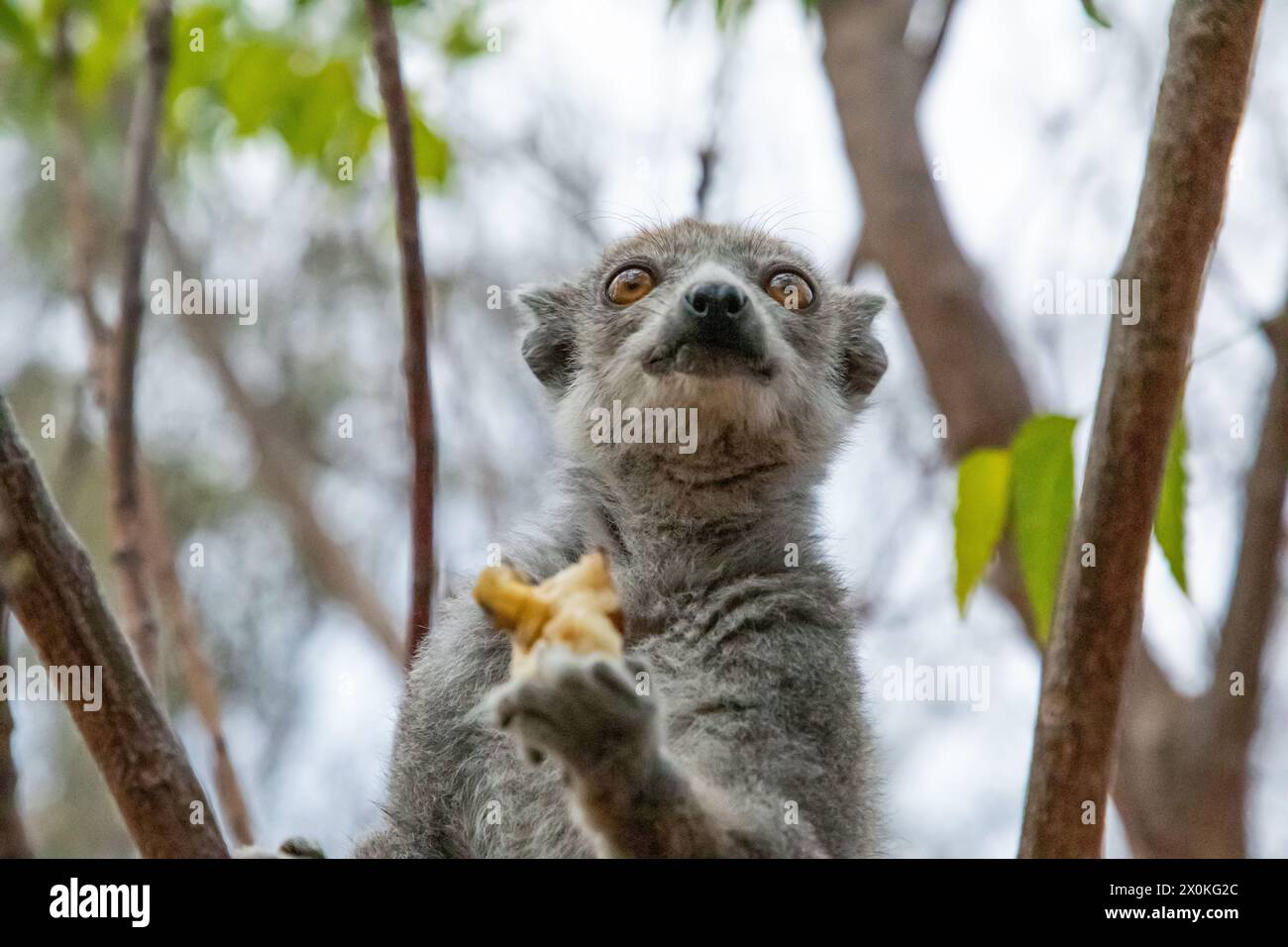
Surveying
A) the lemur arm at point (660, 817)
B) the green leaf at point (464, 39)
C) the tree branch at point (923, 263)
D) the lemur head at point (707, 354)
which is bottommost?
the lemur arm at point (660, 817)

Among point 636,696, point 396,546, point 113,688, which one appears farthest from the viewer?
point 396,546

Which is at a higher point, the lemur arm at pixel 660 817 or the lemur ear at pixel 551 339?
the lemur ear at pixel 551 339

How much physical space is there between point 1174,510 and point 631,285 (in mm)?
2444

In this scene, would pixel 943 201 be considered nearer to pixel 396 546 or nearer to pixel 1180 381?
pixel 1180 381

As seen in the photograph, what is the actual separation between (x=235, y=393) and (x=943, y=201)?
16.0 feet

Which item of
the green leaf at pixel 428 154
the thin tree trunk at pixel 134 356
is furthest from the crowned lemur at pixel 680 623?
the thin tree trunk at pixel 134 356

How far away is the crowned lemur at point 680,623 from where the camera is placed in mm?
3965

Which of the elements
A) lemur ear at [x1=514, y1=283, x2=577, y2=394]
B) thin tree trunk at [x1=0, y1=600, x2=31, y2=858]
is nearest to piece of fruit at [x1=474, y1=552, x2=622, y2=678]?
thin tree trunk at [x1=0, y1=600, x2=31, y2=858]

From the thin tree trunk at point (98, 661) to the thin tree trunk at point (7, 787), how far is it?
0.82 metres

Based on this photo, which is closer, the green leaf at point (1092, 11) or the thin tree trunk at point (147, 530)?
the green leaf at point (1092, 11)

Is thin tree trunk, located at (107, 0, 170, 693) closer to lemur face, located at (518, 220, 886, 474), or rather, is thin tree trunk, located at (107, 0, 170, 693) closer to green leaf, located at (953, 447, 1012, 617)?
lemur face, located at (518, 220, 886, 474)

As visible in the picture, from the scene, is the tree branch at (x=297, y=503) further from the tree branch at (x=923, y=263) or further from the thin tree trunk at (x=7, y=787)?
the thin tree trunk at (x=7, y=787)

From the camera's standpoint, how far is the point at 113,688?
4.39 meters
